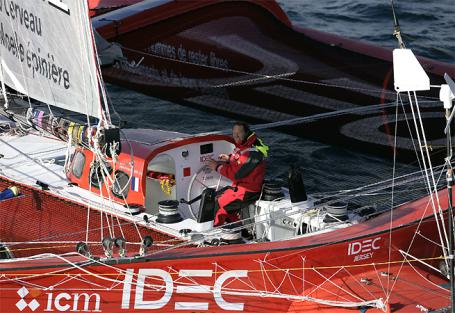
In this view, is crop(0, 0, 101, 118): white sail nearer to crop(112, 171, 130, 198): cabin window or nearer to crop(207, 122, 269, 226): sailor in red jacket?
crop(112, 171, 130, 198): cabin window

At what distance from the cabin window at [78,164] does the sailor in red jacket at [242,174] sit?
6.53 ft

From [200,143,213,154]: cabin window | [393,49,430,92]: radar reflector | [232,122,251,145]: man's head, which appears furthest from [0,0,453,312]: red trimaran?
[232,122,251,145]: man's head

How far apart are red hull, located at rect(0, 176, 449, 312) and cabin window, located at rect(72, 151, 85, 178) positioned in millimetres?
2561

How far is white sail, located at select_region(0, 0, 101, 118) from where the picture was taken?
31.6 ft

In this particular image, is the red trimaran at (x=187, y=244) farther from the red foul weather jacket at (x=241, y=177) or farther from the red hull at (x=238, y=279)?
the red foul weather jacket at (x=241, y=177)

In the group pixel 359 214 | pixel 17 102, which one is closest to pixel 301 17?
pixel 17 102

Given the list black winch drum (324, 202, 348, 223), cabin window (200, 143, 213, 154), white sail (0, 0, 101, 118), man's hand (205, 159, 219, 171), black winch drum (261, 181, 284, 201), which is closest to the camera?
white sail (0, 0, 101, 118)

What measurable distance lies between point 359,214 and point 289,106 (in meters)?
7.77

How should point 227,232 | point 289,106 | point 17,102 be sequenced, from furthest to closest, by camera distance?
point 289,106 → point 17,102 → point 227,232

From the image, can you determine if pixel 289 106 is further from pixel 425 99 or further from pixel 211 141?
pixel 211 141

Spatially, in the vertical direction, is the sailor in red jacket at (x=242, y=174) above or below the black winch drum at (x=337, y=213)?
above

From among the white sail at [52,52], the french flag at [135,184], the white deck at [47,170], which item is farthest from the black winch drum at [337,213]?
the white sail at [52,52]

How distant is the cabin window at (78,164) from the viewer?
1244 centimetres

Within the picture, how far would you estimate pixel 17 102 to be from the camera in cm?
1402
